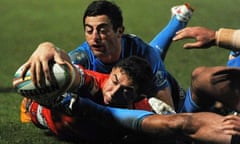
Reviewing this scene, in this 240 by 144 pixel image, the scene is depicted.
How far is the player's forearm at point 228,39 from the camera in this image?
134 inches

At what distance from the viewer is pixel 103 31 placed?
12.8ft

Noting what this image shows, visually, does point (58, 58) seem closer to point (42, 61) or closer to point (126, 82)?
point (42, 61)

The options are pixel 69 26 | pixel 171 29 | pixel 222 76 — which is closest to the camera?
pixel 222 76

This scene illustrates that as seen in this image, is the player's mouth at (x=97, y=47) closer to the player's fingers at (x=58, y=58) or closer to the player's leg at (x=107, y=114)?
the player's leg at (x=107, y=114)

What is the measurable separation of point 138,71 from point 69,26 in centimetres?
449

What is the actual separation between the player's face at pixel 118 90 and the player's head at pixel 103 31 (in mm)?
419

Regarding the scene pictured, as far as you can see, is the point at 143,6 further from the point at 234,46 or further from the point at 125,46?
the point at 234,46

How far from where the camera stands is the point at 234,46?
3.45m

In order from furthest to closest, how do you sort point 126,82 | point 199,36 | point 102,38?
point 102,38
point 126,82
point 199,36

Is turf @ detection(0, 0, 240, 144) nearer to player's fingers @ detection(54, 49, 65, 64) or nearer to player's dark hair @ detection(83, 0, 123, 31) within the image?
player's dark hair @ detection(83, 0, 123, 31)

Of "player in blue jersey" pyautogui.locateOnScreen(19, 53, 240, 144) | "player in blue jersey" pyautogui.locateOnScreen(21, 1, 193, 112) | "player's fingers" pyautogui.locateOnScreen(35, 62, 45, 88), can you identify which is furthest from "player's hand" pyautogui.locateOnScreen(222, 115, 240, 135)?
"player in blue jersey" pyautogui.locateOnScreen(21, 1, 193, 112)

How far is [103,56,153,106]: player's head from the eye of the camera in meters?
3.48

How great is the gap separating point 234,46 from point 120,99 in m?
0.65

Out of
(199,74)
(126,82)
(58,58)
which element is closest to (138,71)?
(126,82)
